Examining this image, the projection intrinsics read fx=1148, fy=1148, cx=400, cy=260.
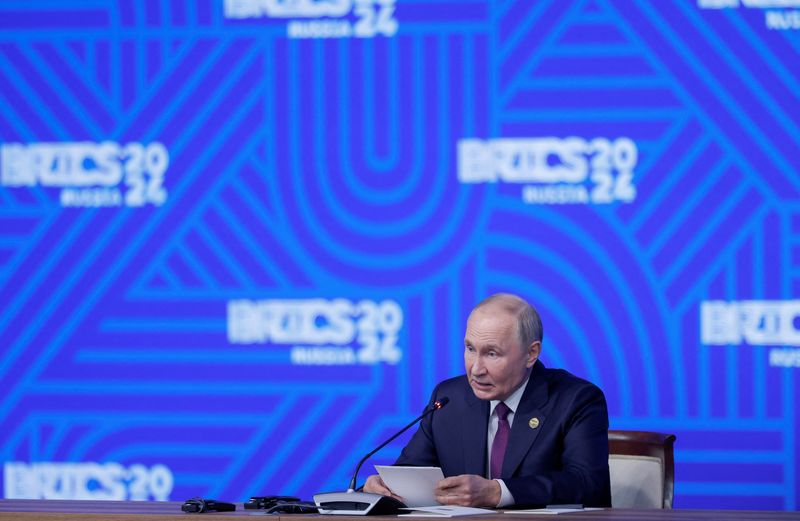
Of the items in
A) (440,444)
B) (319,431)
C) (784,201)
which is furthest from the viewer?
(319,431)

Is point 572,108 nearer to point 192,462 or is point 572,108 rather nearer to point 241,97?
point 241,97

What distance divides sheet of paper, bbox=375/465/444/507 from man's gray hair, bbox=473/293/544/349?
659 millimetres

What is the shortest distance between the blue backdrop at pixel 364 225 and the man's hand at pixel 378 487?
5.02ft

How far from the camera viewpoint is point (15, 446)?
5.13m

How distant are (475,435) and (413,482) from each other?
0.55 metres

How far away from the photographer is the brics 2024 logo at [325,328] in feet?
15.9

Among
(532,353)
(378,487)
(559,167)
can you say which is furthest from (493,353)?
(559,167)

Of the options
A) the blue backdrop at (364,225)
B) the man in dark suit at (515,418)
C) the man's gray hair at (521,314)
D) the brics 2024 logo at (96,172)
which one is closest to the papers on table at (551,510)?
the man in dark suit at (515,418)

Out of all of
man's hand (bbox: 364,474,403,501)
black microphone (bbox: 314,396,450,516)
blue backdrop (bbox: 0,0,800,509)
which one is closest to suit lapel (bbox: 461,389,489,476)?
man's hand (bbox: 364,474,403,501)

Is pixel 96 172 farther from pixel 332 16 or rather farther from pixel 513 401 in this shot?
pixel 513 401

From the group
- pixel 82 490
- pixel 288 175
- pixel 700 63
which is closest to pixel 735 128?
pixel 700 63

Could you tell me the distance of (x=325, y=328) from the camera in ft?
16.0

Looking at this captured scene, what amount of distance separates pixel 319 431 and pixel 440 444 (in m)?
1.30

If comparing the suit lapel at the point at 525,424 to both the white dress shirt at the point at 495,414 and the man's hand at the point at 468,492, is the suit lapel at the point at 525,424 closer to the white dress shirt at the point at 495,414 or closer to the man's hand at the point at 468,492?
the white dress shirt at the point at 495,414
